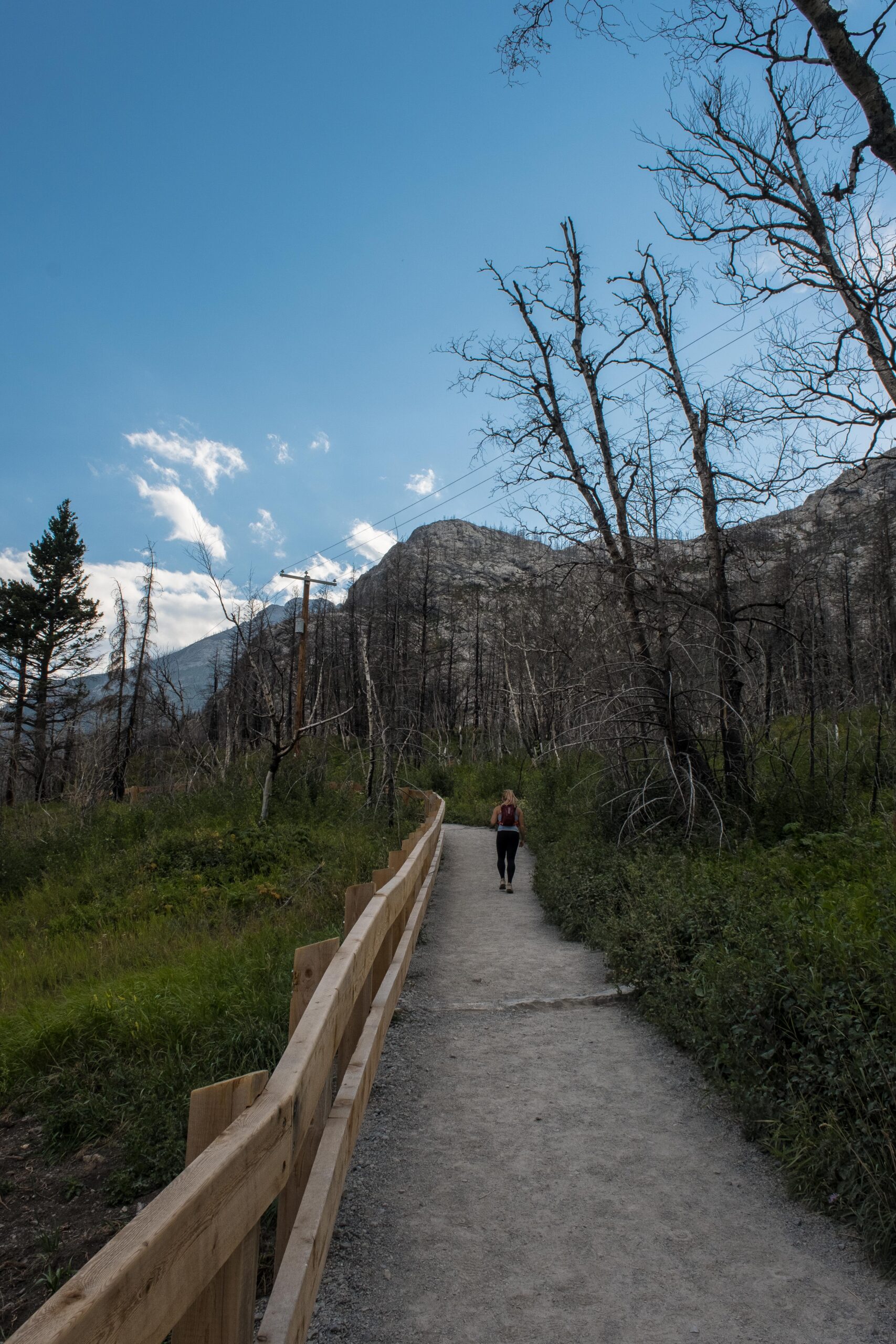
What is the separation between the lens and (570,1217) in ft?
11.9

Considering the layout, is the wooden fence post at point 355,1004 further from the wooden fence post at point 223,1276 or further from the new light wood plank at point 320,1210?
the wooden fence post at point 223,1276

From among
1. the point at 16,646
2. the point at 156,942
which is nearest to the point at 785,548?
the point at 156,942

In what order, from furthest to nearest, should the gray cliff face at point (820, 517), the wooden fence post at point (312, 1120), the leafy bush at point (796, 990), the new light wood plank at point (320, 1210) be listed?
the gray cliff face at point (820, 517), the leafy bush at point (796, 990), the wooden fence post at point (312, 1120), the new light wood plank at point (320, 1210)

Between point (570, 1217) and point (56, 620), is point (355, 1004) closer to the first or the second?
point (570, 1217)

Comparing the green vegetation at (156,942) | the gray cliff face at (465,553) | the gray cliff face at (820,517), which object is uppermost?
the gray cliff face at (465,553)

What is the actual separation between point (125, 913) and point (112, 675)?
24.4 metres

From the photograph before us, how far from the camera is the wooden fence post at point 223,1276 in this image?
5.32 ft

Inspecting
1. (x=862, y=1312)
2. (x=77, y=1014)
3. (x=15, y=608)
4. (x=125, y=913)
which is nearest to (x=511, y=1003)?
(x=77, y=1014)

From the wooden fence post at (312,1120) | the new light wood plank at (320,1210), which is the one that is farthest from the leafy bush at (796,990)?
the wooden fence post at (312,1120)

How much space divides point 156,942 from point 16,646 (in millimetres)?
28933

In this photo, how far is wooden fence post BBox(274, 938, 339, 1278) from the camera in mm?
2625

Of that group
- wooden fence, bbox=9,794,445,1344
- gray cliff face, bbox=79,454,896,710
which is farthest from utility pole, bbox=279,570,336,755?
wooden fence, bbox=9,794,445,1344

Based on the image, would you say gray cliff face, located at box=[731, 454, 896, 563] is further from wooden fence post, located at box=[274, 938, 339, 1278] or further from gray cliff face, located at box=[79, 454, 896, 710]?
wooden fence post, located at box=[274, 938, 339, 1278]

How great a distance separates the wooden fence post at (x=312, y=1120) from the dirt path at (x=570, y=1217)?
54 centimetres
